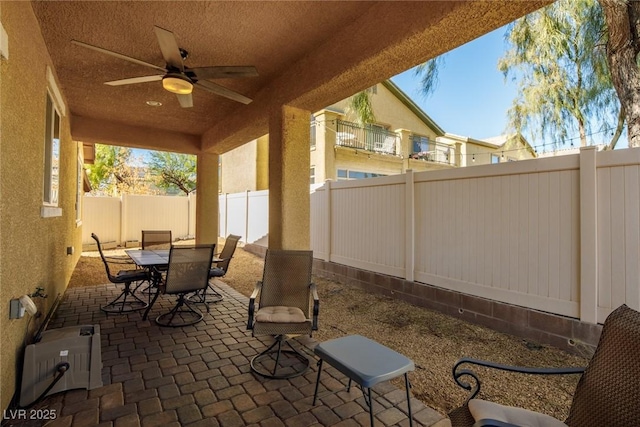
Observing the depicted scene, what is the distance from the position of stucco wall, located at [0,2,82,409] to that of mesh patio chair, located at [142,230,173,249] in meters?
2.58

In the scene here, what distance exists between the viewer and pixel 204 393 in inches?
95.7

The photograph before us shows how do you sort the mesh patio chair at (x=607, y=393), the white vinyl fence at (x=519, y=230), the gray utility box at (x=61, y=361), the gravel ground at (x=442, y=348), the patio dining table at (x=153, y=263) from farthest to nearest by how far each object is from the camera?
the patio dining table at (x=153, y=263) < the white vinyl fence at (x=519, y=230) < the gravel ground at (x=442, y=348) < the gray utility box at (x=61, y=361) < the mesh patio chair at (x=607, y=393)

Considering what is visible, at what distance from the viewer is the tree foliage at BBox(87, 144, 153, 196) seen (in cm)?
1852

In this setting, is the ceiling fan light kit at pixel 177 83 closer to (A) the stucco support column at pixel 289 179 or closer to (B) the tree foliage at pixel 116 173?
(A) the stucco support column at pixel 289 179

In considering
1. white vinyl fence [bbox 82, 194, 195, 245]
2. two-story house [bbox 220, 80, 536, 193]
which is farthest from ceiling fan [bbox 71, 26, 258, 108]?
white vinyl fence [bbox 82, 194, 195, 245]

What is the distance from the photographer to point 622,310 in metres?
1.64

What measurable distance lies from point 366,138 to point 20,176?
465 inches

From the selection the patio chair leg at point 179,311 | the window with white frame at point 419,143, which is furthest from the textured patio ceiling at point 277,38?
the window with white frame at point 419,143

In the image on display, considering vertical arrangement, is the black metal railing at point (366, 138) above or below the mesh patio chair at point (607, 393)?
above

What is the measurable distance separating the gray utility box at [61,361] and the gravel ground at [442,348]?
2132 millimetres

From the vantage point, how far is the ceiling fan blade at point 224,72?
10.2 feet

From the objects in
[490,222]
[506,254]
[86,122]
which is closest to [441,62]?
[490,222]

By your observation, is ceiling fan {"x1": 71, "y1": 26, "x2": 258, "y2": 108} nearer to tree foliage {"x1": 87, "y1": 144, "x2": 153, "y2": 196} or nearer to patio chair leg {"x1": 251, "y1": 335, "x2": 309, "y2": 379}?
patio chair leg {"x1": 251, "y1": 335, "x2": 309, "y2": 379}

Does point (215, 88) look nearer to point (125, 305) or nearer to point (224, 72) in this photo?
point (224, 72)
